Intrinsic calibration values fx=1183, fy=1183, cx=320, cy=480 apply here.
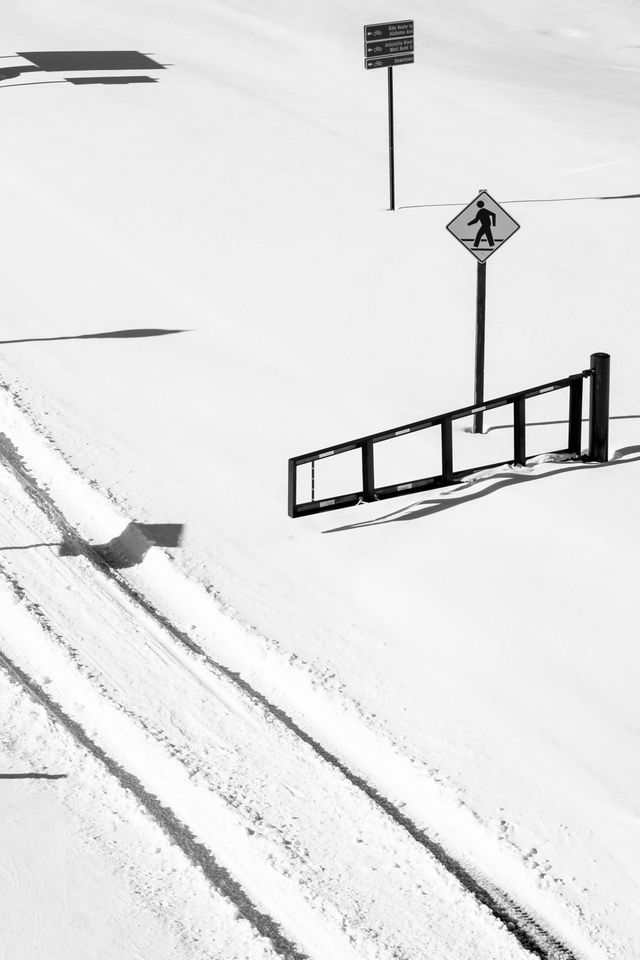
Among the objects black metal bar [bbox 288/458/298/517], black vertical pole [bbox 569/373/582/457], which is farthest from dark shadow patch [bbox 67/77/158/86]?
black metal bar [bbox 288/458/298/517]

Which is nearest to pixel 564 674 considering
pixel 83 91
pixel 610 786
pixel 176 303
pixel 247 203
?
pixel 610 786

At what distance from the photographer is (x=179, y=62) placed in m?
23.8

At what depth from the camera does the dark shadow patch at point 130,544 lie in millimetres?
8055

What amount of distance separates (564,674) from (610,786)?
2.92 feet

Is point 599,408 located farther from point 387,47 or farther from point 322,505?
point 387,47

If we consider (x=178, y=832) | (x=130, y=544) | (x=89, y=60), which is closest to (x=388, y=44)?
(x=130, y=544)

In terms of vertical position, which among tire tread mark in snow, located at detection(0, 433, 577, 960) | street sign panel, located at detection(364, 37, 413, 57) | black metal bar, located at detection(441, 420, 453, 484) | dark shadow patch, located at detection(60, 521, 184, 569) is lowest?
tire tread mark in snow, located at detection(0, 433, 577, 960)

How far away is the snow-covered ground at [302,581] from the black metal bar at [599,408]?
26 centimetres

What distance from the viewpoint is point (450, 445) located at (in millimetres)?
8617

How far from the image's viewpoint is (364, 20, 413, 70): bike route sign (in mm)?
14828

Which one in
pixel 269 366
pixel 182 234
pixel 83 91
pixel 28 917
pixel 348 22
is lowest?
pixel 28 917

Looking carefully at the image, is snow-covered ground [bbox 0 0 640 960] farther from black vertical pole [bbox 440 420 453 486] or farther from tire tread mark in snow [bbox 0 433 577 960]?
black vertical pole [bbox 440 420 453 486]

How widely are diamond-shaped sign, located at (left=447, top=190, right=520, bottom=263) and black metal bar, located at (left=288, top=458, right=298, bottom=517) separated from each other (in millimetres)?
2731

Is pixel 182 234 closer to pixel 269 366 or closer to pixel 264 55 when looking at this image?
pixel 269 366
